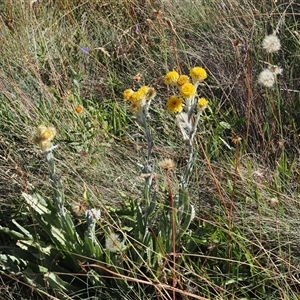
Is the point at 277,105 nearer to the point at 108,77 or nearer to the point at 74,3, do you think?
the point at 108,77

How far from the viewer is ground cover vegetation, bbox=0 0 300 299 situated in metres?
1.97

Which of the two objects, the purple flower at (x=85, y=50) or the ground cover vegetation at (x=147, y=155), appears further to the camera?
the purple flower at (x=85, y=50)

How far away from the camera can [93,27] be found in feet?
12.2

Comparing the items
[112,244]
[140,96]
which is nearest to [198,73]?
[140,96]

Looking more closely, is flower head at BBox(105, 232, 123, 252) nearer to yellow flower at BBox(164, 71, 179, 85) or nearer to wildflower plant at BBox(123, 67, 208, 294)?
wildflower plant at BBox(123, 67, 208, 294)

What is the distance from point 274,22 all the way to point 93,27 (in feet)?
3.71

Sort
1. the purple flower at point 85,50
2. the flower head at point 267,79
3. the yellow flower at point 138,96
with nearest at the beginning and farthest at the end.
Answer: the yellow flower at point 138,96 < the flower head at point 267,79 < the purple flower at point 85,50

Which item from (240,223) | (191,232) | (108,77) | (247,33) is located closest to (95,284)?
(191,232)

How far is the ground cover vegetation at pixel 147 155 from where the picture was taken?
6.48ft

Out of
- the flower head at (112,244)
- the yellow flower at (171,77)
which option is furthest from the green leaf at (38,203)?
the yellow flower at (171,77)

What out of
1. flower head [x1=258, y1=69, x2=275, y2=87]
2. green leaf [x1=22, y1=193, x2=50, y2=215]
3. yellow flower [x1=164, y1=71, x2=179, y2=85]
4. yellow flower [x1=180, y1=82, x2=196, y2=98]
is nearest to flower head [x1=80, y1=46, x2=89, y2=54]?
flower head [x1=258, y1=69, x2=275, y2=87]

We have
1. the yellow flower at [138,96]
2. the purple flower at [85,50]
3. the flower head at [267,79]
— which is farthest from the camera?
the purple flower at [85,50]

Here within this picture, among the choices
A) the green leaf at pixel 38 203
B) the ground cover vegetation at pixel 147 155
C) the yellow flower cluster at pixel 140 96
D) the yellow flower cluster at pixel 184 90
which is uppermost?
the yellow flower cluster at pixel 140 96

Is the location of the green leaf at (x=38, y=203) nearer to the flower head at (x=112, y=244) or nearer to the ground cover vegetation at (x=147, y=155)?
the ground cover vegetation at (x=147, y=155)
